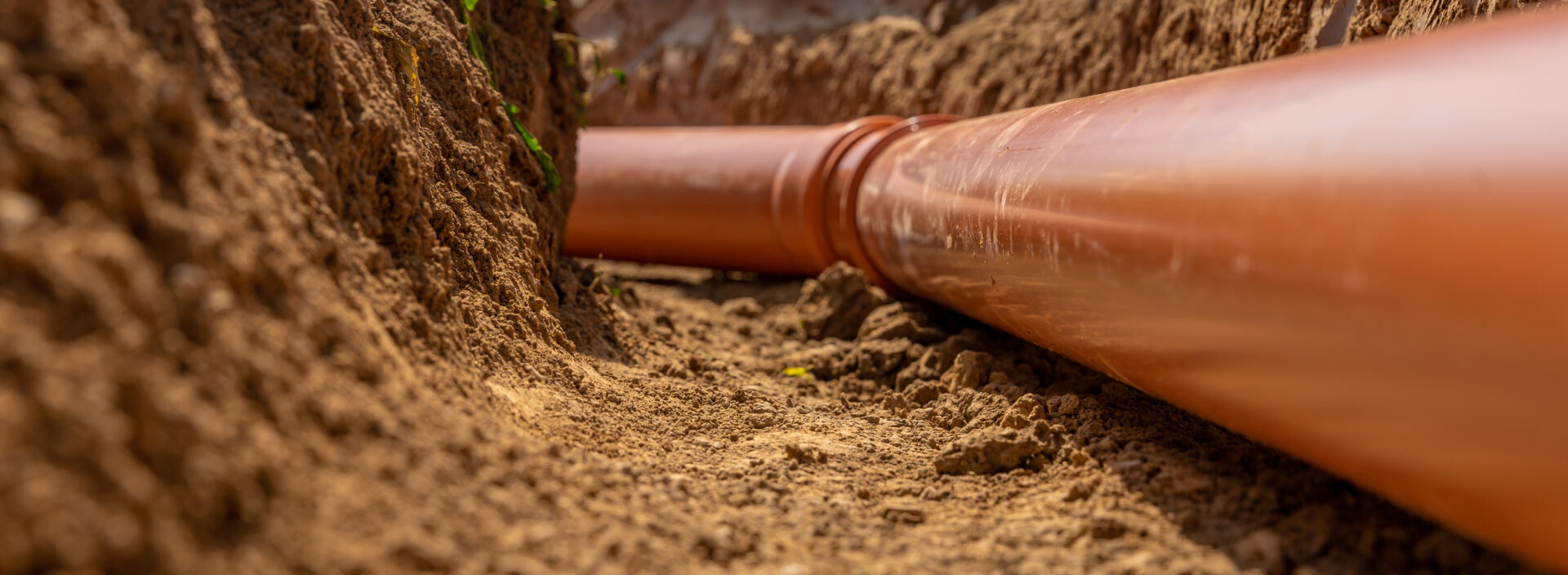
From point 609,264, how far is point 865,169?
1749 mm

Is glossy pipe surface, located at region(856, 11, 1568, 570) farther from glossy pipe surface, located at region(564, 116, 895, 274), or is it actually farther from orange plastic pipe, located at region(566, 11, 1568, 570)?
glossy pipe surface, located at region(564, 116, 895, 274)

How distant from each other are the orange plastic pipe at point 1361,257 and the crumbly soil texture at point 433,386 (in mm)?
209

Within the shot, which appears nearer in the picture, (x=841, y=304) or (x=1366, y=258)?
(x=1366, y=258)

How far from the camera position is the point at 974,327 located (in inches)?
117

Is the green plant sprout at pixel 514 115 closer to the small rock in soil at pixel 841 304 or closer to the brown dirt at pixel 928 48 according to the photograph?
the small rock in soil at pixel 841 304

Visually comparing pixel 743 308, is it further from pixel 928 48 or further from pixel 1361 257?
pixel 928 48

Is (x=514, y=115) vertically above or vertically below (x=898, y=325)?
above

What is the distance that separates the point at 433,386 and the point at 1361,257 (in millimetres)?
1213

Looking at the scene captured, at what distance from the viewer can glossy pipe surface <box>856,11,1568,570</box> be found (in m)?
1.01

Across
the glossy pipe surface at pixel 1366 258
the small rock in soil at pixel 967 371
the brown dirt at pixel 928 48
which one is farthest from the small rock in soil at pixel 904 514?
the brown dirt at pixel 928 48

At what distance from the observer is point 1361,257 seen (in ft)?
3.70

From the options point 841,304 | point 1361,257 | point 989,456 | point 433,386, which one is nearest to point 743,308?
point 841,304

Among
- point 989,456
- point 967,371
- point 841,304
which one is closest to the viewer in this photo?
point 989,456

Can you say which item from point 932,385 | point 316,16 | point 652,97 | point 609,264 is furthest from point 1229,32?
point 652,97
